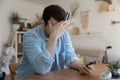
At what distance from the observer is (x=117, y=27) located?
403 cm

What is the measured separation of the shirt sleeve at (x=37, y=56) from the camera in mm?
1304

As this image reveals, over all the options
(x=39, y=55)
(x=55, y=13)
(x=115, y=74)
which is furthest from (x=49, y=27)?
(x=115, y=74)

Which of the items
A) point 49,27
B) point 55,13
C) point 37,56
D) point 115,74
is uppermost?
point 55,13

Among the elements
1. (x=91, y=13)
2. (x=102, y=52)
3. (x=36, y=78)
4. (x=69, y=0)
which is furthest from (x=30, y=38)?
(x=69, y=0)

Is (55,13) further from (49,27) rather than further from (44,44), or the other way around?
(44,44)

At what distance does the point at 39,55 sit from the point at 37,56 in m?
0.02

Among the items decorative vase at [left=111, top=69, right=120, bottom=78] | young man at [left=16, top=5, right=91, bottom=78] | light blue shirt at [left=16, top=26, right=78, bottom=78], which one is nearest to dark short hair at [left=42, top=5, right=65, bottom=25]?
young man at [left=16, top=5, right=91, bottom=78]

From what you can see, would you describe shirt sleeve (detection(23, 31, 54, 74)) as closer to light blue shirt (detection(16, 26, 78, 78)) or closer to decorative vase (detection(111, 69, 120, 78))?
light blue shirt (detection(16, 26, 78, 78))

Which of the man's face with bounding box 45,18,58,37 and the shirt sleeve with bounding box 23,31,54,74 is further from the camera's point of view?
the man's face with bounding box 45,18,58,37

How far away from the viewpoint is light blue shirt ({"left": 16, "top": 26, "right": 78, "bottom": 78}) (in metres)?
1.31

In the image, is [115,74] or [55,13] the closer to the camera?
[115,74]

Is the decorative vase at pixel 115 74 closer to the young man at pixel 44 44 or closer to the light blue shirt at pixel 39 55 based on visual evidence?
the young man at pixel 44 44

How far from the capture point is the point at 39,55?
4.29 feet

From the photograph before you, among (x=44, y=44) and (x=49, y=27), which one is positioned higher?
(x=49, y=27)
